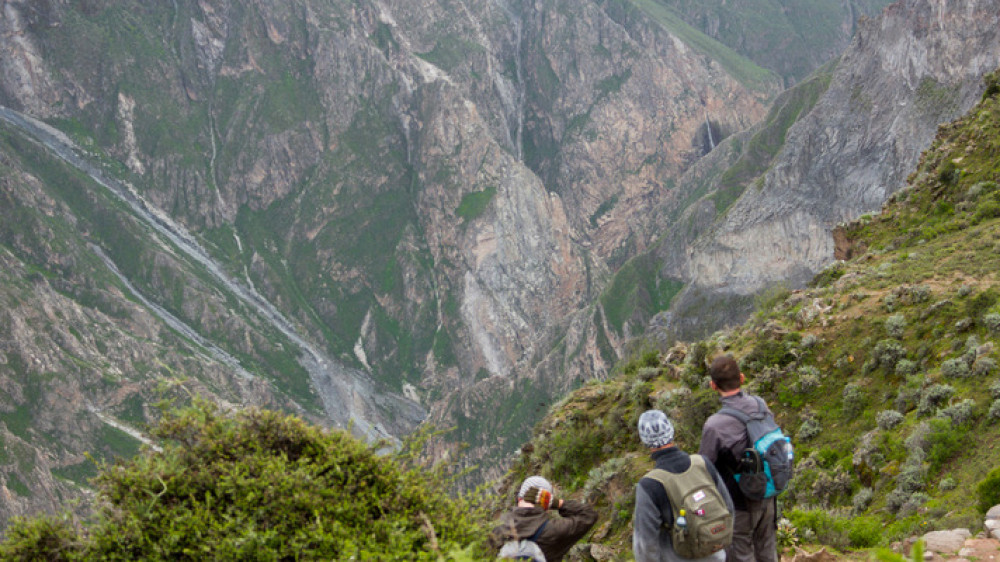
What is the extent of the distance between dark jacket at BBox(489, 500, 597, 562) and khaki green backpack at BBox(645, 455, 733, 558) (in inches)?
50.8

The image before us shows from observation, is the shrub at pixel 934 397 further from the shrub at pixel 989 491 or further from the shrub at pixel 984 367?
the shrub at pixel 989 491

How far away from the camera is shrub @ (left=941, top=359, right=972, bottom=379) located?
45.8 ft

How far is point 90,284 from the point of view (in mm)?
162250

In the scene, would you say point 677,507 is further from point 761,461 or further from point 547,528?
point 547,528

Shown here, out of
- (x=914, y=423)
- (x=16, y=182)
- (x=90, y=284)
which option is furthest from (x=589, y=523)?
(x=16, y=182)

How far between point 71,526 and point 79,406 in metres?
142

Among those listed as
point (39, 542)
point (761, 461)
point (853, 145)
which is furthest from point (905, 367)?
point (853, 145)

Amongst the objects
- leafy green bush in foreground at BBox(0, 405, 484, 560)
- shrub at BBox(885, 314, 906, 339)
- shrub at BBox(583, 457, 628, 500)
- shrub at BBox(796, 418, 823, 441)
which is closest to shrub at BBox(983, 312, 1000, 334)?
shrub at BBox(885, 314, 906, 339)

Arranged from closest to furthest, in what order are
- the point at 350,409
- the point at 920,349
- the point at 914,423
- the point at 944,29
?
the point at 914,423
the point at 920,349
the point at 944,29
the point at 350,409

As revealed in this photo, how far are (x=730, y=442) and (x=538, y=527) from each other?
7.74ft

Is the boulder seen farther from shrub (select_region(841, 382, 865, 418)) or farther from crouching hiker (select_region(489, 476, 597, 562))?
shrub (select_region(841, 382, 865, 418))

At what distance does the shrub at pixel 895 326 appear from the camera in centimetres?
1667

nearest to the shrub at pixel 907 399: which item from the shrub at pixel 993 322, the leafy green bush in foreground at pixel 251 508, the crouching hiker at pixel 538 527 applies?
the shrub at pixel 993 322

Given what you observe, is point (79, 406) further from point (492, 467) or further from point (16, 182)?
point (492, 467)
